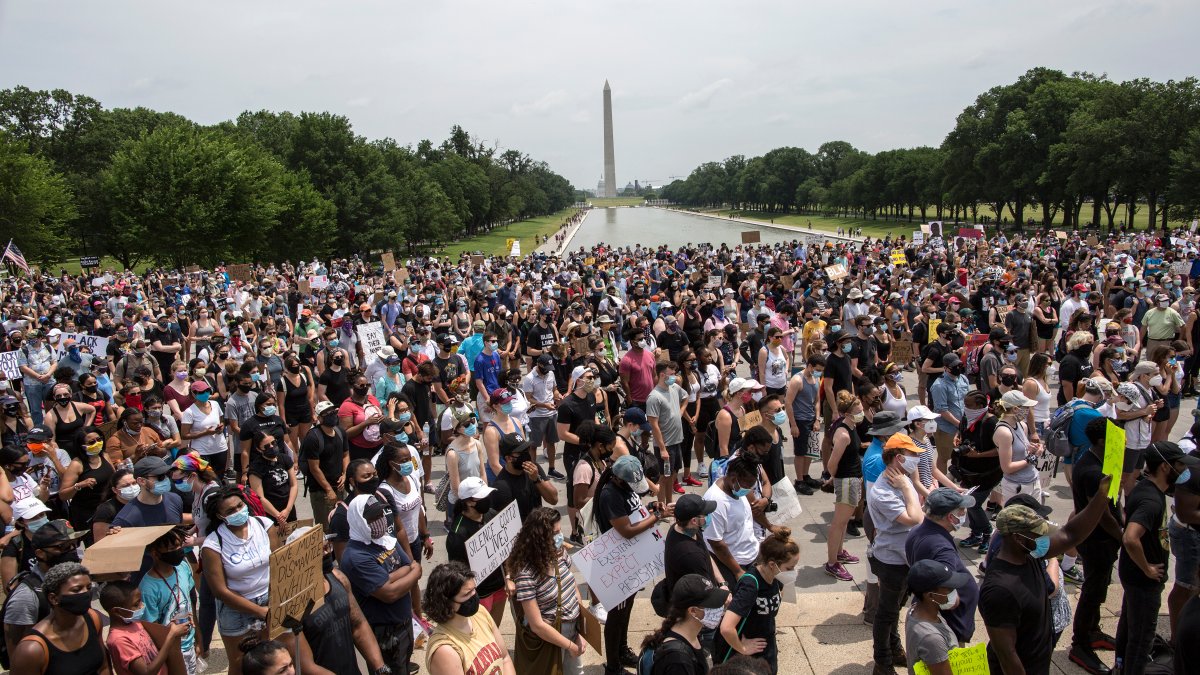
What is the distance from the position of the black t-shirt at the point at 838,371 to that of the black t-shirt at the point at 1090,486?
11.9 ft

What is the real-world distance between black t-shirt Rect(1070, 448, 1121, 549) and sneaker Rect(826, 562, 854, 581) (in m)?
1.94

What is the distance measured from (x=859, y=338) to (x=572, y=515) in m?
5.52

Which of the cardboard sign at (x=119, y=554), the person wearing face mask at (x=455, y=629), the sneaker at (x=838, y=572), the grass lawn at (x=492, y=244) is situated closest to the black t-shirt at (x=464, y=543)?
the person wearing face mask at (x=455, y=629)

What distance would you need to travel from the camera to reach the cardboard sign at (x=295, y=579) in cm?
417

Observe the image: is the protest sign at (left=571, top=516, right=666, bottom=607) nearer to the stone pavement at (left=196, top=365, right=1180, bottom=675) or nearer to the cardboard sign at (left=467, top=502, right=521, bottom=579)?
the cardboard sign at (left=467, top=502, right=521, bottom=579)

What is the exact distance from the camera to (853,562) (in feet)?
23.9

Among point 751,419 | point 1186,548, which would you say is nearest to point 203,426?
point 751,419

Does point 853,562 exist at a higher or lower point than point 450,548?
lower

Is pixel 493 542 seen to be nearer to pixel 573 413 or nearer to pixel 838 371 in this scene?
pixel 573 413

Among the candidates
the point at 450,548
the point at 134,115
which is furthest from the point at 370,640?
the point at 134,115

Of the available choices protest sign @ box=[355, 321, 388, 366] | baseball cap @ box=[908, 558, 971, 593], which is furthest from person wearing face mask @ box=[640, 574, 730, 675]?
protest sign @ box=[355, 321, 388, 366]

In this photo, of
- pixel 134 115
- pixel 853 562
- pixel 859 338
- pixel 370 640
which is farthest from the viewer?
pixel 134 115

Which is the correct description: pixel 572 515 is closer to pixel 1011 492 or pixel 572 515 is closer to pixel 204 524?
pixel 204 524

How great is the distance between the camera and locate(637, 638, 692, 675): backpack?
388 centimetres
